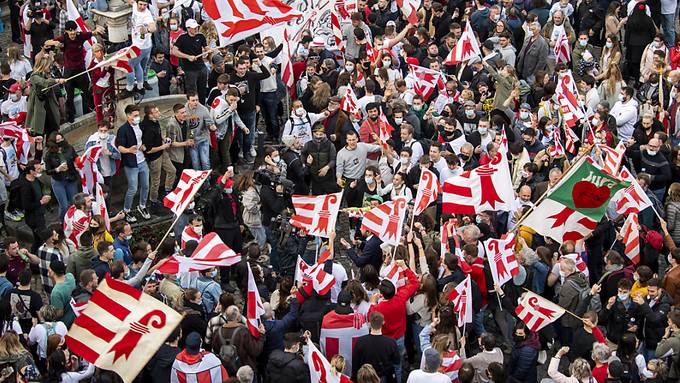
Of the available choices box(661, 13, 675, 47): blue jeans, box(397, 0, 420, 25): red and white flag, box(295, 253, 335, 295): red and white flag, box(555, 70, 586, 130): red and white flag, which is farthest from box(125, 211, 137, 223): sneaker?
box(661, 13, 675, 47): blue jeans

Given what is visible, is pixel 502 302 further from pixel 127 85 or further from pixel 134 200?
pixel 127 85

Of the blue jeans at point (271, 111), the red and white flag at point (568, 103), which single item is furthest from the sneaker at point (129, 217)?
the red and white flag at point (568, 103)

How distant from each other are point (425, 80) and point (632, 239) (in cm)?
587

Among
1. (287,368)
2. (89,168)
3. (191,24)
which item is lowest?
(89,168)

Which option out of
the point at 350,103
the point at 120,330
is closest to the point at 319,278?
the point at 120,330

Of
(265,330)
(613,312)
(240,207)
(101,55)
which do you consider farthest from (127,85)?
(613,312)

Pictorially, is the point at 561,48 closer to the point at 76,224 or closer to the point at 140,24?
the point at 140,24

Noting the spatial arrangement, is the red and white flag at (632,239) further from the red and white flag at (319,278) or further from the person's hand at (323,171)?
the person's hand at (323,171)

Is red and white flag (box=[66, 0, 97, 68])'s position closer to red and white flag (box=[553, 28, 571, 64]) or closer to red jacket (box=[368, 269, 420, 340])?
red and white flag (box=[553, 28, 571, 64])

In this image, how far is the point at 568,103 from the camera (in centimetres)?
2136

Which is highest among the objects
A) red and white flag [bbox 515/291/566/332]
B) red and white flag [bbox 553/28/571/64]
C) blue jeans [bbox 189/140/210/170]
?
red and white flag [bbox 515/291/566/332]

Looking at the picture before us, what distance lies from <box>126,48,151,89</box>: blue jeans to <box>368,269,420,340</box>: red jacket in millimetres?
8110

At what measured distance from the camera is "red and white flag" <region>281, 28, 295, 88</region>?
76.7 ft

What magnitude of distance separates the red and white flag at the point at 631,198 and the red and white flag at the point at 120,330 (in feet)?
22.8
